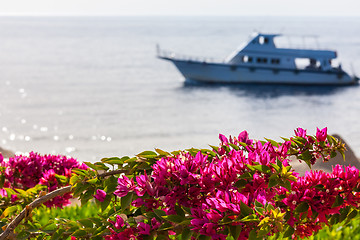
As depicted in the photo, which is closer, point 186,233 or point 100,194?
point 186,233

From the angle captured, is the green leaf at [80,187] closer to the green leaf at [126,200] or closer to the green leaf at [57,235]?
the green leaf at [57,235]

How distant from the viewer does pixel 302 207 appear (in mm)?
3023

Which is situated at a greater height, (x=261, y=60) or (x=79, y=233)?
(x=261, y=60)

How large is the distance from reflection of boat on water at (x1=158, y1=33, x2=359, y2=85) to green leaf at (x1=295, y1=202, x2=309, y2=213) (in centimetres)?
4613

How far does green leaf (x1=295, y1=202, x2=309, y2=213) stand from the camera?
9.87 ft

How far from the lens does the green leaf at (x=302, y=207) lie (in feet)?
9.87

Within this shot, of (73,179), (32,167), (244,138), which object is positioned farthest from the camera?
(32,167)

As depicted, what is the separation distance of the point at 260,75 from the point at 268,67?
1466 mm

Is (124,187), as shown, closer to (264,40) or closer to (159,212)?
(159,212)

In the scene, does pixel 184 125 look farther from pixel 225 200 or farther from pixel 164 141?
pixel 225 200

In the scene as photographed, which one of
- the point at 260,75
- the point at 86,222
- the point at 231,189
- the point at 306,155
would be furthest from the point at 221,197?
the point at 260,75

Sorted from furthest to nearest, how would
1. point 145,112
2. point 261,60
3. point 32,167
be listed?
point 261,60
point 145,112
point 32,167

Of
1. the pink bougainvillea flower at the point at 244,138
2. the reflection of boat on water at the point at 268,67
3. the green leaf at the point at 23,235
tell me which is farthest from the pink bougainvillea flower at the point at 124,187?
the reflection of boat on water at the point at 268,67

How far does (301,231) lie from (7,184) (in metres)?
3.57
